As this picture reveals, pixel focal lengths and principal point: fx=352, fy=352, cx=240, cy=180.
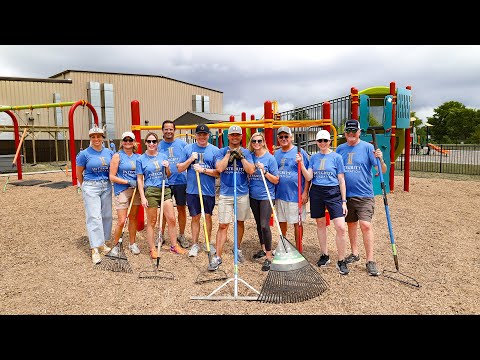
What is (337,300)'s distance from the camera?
3.72 meters

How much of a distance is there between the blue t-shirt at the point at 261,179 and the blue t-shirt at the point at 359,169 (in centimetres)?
94

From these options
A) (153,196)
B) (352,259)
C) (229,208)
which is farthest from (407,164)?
(153,196)

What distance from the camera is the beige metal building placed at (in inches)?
985

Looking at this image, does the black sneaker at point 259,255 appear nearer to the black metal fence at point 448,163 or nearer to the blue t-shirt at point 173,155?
the blue t-shirt at point 173,155

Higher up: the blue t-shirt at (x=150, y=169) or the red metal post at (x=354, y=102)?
the red metal post at (x=354, y=102)

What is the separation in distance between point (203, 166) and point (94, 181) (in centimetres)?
161

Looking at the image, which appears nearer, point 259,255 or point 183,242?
point 259,255

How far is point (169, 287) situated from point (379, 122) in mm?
8440

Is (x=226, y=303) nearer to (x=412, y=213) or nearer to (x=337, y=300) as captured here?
(x=337, y=300)

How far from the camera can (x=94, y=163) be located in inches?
198

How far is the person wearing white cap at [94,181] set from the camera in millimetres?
5031

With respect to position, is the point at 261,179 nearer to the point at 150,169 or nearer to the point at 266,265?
the point at 266,265

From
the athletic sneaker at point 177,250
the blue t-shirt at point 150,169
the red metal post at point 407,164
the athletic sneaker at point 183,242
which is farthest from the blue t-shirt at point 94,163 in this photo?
the red metal post at point 407,164

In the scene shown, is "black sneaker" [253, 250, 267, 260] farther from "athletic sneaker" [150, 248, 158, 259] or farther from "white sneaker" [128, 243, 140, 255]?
"white sneaker" [128, 243, 140, 255]
